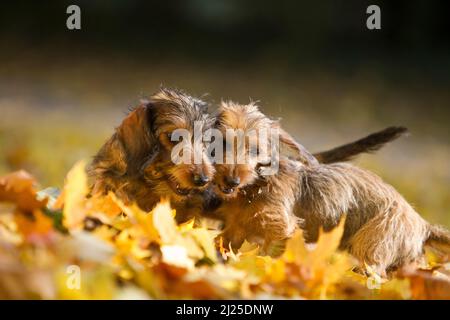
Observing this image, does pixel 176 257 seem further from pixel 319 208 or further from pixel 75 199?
pixel 319 208

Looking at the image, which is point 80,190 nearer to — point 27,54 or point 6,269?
point 6,269

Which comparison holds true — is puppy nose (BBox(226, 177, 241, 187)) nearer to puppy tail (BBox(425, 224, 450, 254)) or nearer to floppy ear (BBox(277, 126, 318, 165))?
floppy ear (BBox(277, 126, 318, 165))

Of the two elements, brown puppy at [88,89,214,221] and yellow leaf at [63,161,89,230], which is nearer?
yellow leaf at [63,161,89,230]

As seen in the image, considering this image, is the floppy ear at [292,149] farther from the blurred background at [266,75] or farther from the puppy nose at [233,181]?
the blurred background at [266,75]

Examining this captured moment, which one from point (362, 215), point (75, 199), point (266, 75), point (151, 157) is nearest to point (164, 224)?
point (75, 199)

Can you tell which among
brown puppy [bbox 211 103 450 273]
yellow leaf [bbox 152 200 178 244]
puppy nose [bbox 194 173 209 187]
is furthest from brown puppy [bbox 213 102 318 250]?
yellow leaf [bbox 152 200 178 244]

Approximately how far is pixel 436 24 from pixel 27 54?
409cm

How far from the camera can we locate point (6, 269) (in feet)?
5.10

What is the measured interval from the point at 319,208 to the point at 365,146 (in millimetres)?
543

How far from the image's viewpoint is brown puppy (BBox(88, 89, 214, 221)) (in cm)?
299

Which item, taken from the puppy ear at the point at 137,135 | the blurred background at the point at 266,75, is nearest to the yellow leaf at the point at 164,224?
the puppy ear at the point at 137,135

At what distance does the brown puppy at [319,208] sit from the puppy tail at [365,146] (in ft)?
0.66

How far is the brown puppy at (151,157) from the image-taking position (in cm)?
299
